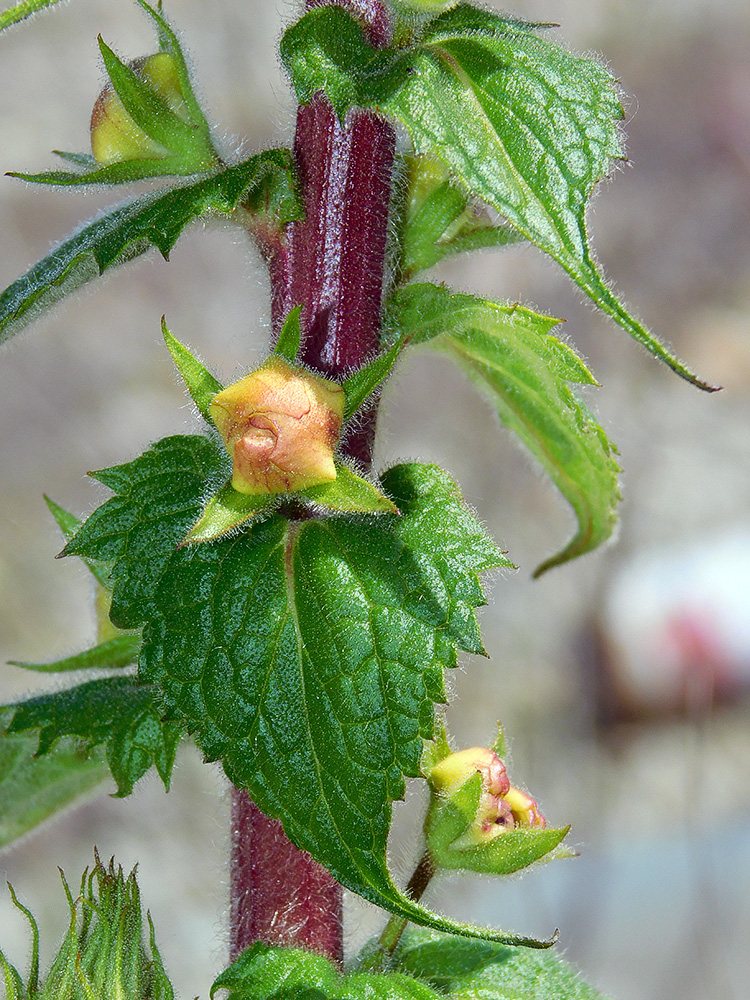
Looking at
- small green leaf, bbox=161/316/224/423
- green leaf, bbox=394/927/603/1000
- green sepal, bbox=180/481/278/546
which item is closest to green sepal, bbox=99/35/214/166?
small green leaf, bbox=161/316/224/423

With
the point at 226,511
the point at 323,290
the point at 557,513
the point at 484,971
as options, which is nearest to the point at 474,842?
the point at 484,971

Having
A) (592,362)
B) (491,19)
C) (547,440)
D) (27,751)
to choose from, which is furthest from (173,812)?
(491,19)

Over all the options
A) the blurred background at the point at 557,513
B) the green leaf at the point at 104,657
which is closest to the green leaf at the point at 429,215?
the green leaf at the point at 104,657

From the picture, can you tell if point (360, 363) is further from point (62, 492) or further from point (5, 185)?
point (5, 185)

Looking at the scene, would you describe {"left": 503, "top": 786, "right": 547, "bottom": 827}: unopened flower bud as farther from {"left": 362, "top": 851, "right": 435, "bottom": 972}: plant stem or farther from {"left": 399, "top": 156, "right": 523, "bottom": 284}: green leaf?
{"left": 399, "top": 156, "right": 523, "bottom": 284}: green leaf

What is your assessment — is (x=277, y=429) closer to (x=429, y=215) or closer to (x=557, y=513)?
(x=429, y=215)

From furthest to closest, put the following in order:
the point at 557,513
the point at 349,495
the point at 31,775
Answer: the point at 557,513 → the point at 31,775 → the point at 349,495
